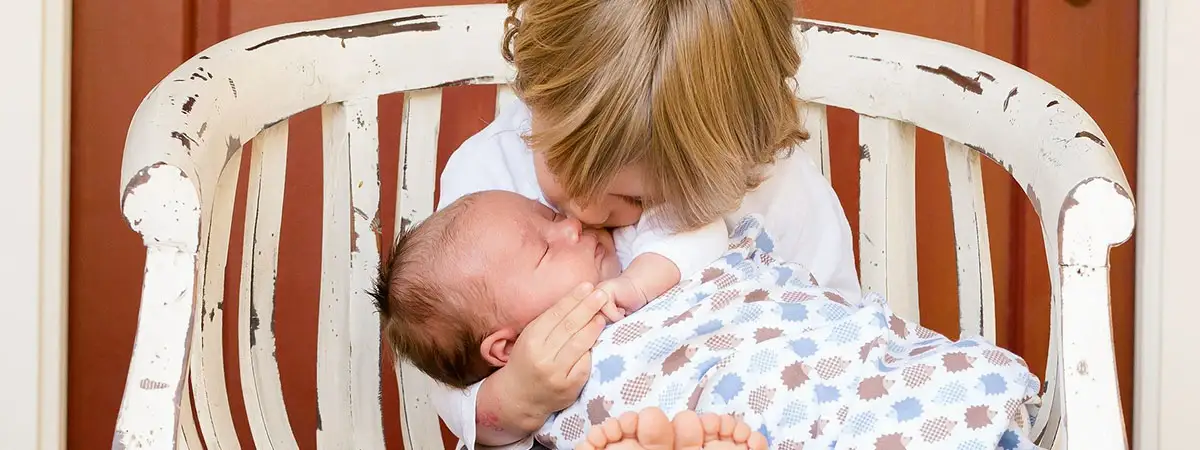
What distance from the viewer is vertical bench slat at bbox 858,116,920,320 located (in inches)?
47.2

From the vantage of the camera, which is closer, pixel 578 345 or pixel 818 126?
pixel 578 345

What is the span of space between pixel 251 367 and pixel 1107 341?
726 mm

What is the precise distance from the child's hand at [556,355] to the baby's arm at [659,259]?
2cm

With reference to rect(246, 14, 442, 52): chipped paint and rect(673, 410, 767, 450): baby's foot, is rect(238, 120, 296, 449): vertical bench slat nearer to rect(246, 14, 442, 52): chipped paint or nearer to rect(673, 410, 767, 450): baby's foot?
rect(246, 14, 442, 52): chipped paint

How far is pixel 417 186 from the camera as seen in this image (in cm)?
119

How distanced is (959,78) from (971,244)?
18cm

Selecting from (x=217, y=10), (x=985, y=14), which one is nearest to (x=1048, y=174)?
(x=985, y=14)

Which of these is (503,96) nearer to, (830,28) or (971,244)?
(830,28)

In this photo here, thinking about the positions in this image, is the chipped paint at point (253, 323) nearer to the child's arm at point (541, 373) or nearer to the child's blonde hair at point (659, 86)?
the child's arm at point (541, 373)

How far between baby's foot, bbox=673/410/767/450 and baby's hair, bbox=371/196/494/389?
0.24 metres

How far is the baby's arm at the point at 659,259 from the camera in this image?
921 mm
